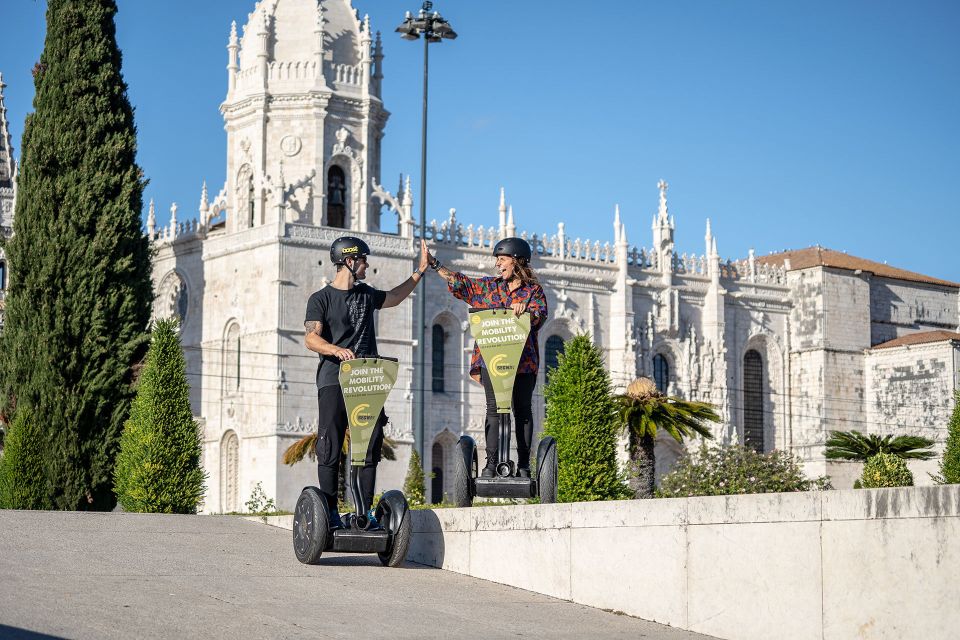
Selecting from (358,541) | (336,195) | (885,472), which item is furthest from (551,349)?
(358,541)

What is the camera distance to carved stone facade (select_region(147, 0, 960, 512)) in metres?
43.6

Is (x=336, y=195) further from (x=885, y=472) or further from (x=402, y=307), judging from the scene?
(x=885, y=472)

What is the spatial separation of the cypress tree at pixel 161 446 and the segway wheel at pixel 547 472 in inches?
302

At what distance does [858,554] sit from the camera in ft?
32.6

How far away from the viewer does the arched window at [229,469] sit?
44312 mm

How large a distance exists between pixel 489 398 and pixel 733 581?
3.48 meters

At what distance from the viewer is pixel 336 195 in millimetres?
45969

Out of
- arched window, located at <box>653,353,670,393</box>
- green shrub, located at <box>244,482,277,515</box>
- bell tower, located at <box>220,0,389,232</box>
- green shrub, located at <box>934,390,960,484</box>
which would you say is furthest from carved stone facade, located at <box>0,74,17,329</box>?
green shrub, located at <box>934,390,960,484</box>

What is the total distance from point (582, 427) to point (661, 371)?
27.8 m

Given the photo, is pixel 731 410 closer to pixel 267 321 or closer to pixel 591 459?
pixel 267 321

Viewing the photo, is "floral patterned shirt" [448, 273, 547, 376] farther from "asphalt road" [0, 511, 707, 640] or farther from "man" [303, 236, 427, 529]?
"asphalt road" [0, 511, 707, 640]

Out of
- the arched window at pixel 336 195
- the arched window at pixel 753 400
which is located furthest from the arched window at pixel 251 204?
the arched window at pixel 753 400

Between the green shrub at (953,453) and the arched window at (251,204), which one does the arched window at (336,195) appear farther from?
the green shrub at (953,453)

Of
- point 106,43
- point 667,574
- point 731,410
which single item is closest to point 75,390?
point 106,43
